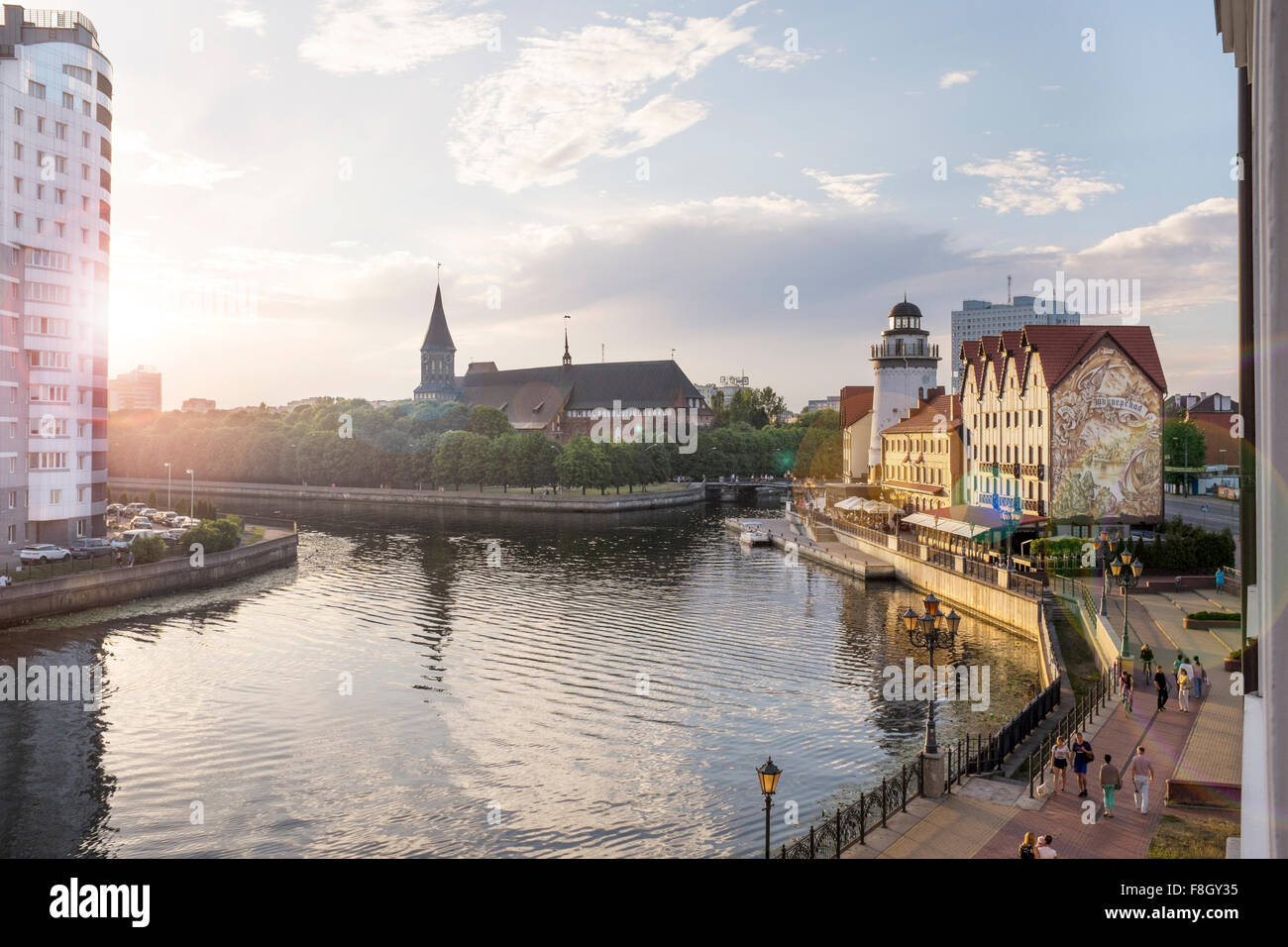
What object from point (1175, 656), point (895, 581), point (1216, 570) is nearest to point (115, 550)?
point (895, 581)

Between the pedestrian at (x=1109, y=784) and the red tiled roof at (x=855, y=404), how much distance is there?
89362mm

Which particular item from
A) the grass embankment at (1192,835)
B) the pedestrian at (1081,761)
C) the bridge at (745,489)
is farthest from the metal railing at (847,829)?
the bridge at (745,489)

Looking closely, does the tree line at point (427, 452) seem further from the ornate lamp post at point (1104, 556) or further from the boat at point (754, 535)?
the ornate lamp post at point (1104, 556)

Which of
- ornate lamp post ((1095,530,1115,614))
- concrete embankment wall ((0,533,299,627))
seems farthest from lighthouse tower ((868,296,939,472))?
concrete embankment wall ((0,533,299,627))

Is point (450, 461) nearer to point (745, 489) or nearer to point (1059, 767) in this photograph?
point (745, 489)

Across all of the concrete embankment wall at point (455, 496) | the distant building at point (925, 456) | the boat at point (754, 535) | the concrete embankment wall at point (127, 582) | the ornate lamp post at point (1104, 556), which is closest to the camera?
the ornate lamp post at point (1104, 556)

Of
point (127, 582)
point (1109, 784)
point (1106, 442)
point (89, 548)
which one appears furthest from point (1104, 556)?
point (89, 548)

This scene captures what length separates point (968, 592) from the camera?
5184cm

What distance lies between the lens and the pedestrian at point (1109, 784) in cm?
1892

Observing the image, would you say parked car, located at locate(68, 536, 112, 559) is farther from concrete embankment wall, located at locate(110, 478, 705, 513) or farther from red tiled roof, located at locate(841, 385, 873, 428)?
red tiled roof, located at locate(841, 385, 873, 428)

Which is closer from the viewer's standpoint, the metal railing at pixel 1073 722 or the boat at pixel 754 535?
the metal railing at pixel 1073 722

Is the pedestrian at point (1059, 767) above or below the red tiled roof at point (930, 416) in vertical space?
below

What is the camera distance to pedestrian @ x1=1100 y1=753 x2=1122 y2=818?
18.9 meters
